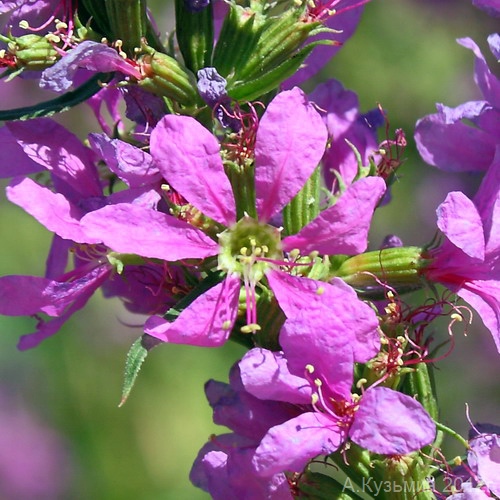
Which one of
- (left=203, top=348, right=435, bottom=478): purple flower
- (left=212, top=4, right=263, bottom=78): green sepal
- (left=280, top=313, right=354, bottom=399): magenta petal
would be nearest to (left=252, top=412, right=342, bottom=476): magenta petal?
(left=203, top=348, right=435, bottom=478): purple flower

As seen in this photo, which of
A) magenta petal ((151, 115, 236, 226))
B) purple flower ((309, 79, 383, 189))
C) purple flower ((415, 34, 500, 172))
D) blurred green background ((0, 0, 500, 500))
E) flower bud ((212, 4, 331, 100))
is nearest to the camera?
magenta petal ((151, 115, 236, 226))

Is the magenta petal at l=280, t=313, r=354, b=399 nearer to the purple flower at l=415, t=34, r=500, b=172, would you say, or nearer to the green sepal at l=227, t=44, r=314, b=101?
the green sepal at l=227, t=44, r=314, b=101

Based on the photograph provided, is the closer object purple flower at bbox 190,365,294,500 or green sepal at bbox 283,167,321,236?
purple flower at bbox 190,365,294,500

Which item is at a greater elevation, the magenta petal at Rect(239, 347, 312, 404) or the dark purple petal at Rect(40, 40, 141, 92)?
the dark purple petal at Rect(40, 40, 141, 92)

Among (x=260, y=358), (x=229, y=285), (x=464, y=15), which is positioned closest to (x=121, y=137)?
(x=229, y=285)

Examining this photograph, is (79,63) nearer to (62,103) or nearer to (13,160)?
(62,103)

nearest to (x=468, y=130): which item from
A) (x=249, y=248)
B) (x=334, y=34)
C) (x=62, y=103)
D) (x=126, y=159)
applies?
(x=334, y=34)
